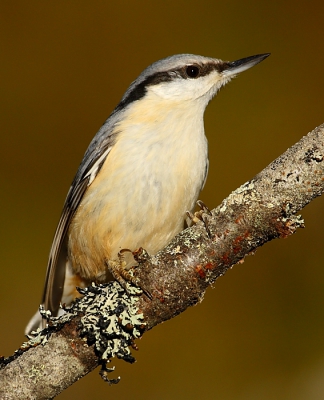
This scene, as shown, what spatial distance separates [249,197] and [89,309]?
0.73 m

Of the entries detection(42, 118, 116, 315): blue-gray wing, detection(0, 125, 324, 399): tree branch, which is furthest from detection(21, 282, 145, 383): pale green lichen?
detection(42, 118, 116, 315): blue-gray wing

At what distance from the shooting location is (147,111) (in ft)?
8.46

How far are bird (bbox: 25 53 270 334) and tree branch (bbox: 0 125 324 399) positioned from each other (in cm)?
53

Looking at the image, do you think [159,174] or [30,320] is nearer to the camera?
[159,174]

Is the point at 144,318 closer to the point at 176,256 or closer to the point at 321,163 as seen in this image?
the point at 176,256

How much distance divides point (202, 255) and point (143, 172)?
0.76m

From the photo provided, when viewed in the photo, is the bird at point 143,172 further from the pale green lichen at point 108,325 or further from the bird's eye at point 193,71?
the pale green lichen at point 108,325

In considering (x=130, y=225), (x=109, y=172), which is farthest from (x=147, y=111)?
(x=130, y=225)

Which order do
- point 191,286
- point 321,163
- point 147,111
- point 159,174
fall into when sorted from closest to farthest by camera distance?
1. point 321,163
2. point 191,286
3. point 159,174
4. point 147,111

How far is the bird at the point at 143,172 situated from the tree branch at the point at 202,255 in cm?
53

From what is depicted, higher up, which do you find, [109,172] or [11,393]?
[109,172]

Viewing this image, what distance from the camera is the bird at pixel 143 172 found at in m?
2.35

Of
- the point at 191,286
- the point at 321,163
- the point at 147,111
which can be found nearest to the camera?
the point at 321,163

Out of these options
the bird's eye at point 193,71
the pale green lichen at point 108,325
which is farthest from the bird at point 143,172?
the pale green lichen at point 108,325
